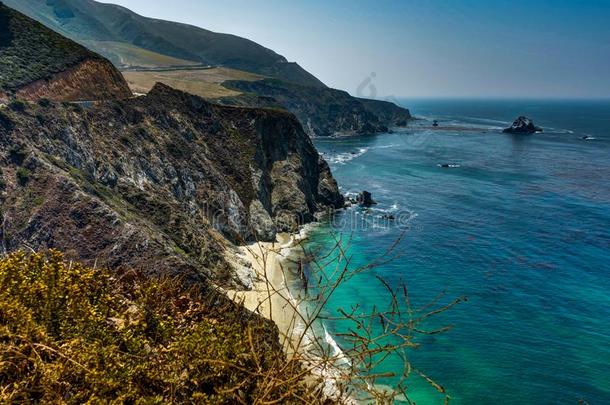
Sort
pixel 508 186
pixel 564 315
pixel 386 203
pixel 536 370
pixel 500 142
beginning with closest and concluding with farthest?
pixel 536 370 < pixel 564 315 < pixel 386 203 < pixel 508 186 < pixel 500 142

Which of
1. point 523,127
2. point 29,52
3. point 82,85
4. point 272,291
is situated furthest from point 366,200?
point 523,127

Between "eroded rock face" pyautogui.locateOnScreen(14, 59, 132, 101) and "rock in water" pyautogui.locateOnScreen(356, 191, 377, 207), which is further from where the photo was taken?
"rock in water" pyautogui.locateOnScreen(356, 191, 377, 207)

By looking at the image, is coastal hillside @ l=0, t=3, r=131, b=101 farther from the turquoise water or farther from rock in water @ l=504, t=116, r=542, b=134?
rock in water @ l=504, t=116, r=542, b=134

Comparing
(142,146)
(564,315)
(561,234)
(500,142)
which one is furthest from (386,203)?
(500,142)

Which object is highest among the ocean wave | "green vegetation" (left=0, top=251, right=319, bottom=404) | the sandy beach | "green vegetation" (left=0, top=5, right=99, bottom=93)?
"green vegetation" (left=0, top=5, right=99, bottom=93)

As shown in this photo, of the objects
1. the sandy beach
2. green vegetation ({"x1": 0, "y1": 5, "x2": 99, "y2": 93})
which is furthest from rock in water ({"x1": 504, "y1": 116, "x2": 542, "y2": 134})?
green vegetation ({"x1": 0, "y1": 5, "x2": 99, "y2": 93})

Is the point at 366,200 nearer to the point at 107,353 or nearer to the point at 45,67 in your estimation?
the point at 45,67

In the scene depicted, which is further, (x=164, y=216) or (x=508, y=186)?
(x=508, y=186)

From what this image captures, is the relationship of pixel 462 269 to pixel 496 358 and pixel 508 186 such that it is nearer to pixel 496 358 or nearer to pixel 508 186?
pixel 496 358
